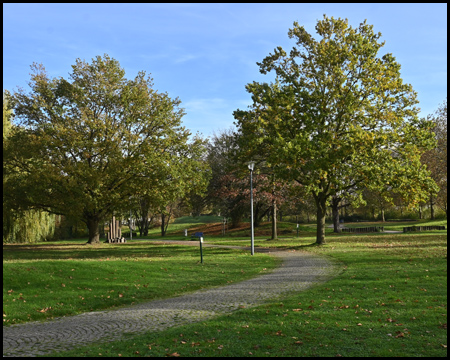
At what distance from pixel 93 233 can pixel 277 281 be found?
23478 mm

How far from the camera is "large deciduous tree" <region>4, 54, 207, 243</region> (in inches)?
1106

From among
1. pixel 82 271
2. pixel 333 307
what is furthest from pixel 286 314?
pixel 82 271

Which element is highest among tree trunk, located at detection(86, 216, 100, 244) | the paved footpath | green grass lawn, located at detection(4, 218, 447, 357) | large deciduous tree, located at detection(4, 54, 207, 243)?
large deciduous tree, located at detection(4, 54, 207, 243)

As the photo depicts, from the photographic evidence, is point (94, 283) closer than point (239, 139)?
Yes

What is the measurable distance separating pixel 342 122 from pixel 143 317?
21.3 metres

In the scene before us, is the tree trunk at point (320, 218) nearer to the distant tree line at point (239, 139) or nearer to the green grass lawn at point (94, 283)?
the distant tree line at point (239, 139)

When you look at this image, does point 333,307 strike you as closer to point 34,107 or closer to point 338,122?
point 338,122

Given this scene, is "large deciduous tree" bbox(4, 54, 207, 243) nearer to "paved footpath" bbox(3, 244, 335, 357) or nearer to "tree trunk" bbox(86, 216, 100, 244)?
"tree trunk" bbox(86, 216, 100, 244)

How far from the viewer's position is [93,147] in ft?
94.1

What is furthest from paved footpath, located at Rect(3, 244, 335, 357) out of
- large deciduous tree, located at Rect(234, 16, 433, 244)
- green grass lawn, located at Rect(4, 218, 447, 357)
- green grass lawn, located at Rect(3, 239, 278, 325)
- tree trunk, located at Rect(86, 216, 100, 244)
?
tree trunk, located at Rect(86, 216, 100, 244)

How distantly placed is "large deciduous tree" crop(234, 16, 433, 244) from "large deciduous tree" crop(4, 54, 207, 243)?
7015 mm

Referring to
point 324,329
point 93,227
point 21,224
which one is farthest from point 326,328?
point 21,224

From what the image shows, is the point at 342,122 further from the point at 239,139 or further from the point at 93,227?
the point at 93,227

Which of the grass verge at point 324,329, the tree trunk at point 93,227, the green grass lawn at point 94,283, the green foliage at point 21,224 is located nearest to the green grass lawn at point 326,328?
the grass verge at point 324,329
